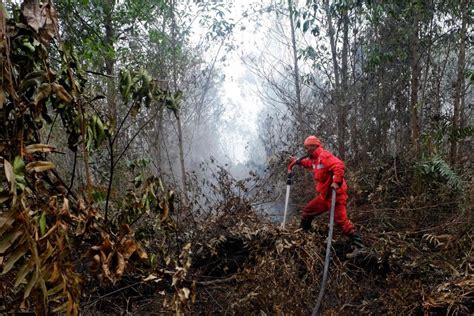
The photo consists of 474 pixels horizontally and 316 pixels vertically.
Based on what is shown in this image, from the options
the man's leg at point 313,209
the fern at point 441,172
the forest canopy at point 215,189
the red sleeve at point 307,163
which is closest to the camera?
the forest canopy at point 215,189

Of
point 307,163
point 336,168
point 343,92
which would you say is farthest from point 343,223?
point 343,92

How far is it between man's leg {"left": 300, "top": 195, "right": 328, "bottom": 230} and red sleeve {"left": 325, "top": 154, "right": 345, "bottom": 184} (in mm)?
541

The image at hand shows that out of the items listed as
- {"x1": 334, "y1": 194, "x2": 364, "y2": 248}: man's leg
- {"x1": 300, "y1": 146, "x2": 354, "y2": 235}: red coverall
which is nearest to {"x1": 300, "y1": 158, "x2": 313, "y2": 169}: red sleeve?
{"x1": 300, "y1": 146, "x2": 354, "y2": 235}: red coverall

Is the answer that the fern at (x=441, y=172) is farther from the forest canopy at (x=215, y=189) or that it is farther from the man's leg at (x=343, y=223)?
the man's leg at (x=343, y=223)

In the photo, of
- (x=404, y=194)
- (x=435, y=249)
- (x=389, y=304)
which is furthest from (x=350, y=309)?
(x=404, y=194)

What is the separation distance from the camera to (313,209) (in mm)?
6176

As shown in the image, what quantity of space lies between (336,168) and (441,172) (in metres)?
2.20

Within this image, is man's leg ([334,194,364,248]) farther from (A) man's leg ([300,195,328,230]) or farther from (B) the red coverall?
(A) man's leg ([300,195,328,230])

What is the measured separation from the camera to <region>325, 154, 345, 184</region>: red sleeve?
18.4 feet

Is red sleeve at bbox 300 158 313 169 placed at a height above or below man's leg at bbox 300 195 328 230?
above

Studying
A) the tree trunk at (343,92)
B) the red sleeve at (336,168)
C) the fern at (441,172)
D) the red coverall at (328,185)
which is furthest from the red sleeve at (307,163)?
the tree trunk at (343,92)

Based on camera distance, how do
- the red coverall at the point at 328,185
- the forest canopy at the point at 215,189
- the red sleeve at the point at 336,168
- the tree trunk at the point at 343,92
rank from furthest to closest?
the tree trunk at the point at 343,92, the red coverall at the point at 328,185, the red sleeve at the point at 336,168, the forest canopy at the point at 215,189

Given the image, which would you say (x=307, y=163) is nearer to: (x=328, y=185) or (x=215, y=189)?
(x=328, y=185)

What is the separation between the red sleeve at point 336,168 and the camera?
561cm
